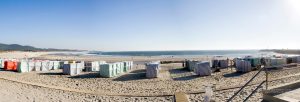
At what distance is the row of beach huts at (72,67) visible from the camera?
21.9 m

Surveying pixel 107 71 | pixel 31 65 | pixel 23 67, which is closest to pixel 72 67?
pixel 107 71

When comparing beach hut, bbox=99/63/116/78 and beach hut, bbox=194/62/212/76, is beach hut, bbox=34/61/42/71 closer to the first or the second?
beach hut, bbox=99/63/116/78

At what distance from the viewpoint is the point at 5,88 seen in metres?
13.6

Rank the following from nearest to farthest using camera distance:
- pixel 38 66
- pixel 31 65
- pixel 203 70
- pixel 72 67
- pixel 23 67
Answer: pixel 203 70, pixel 72 67, pixel 23 67, pixel 31 65, pixel 38 66

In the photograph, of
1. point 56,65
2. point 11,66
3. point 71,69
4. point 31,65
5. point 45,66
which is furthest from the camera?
point 56,65

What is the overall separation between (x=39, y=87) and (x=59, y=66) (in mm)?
16100

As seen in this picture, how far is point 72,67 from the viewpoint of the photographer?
23.6 metres

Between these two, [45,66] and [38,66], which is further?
[45,66]

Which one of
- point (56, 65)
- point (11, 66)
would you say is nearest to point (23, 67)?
point (11, 66)

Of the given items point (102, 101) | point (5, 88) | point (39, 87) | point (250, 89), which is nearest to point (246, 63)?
point (250, 89)

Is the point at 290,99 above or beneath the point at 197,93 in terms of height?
above

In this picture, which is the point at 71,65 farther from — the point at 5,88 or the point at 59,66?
the point at 5,88

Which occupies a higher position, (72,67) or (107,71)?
(72,67)

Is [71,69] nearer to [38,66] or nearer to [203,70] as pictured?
[38,66]
